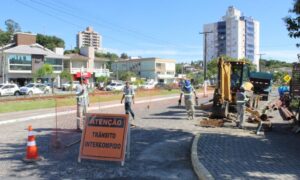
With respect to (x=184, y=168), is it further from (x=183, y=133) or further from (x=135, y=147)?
(x=183, y=133)

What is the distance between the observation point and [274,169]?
8227mm

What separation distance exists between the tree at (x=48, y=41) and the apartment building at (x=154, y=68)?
1843cm

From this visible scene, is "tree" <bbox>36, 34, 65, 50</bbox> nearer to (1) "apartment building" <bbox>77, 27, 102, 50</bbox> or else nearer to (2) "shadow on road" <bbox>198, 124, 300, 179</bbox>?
(1) "apartment building" <bbox>77, 27, 102, 50</bbox>

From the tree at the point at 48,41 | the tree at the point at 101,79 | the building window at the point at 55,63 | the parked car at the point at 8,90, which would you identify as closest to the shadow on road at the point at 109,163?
the parked car at the point at 8,90

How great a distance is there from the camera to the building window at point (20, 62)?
245 ft

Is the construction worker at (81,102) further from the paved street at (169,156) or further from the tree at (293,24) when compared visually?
the tree at (293,24)

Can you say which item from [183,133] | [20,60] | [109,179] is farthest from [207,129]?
[20,60]

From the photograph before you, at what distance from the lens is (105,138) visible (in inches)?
357

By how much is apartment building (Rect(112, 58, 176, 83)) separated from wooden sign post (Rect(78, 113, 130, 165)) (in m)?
113

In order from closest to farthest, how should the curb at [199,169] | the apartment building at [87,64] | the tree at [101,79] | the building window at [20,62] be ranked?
the curb at [199,169], the building window at [20,62], the apartment building at [87,64], the tree at [101,79]

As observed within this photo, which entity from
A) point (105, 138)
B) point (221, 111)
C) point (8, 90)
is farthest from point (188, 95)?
point (8, 90)

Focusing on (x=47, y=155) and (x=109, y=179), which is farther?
(x=47, y=155)

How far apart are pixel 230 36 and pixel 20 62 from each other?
9836 cm

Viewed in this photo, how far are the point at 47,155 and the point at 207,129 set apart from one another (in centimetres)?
659
